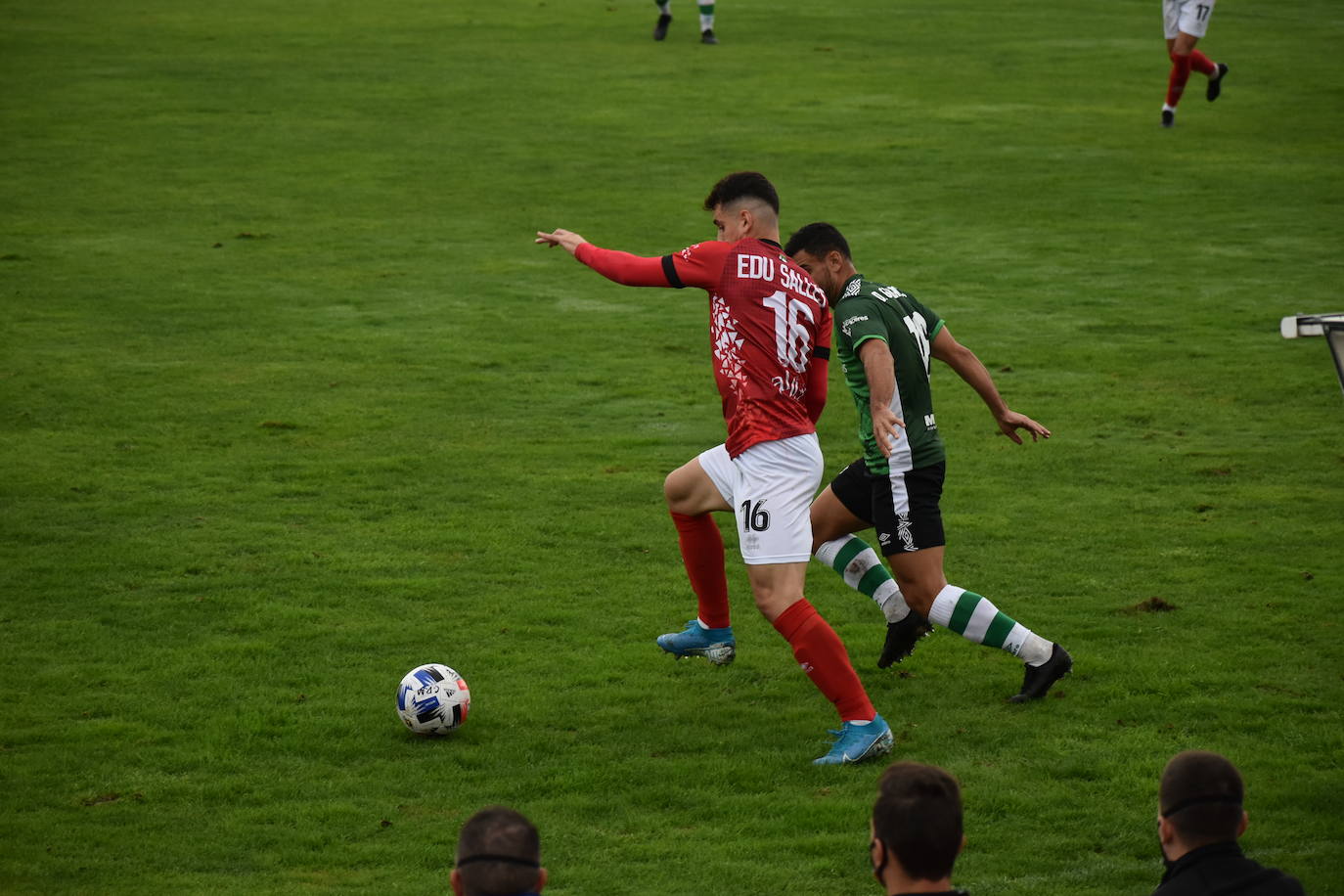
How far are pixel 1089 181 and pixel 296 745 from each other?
17579mm

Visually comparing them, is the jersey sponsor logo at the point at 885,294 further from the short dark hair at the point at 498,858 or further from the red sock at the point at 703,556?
the short dark hair at the point at 498,858

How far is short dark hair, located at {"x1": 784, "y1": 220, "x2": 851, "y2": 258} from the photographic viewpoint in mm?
7535

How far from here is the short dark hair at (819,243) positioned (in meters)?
7.54

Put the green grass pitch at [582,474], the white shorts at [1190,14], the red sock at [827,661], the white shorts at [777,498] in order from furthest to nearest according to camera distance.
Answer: the white shorts at [1190,14], the white shorts at [777,498], the red sock at [827,661], the green grass pitch at [582,474]

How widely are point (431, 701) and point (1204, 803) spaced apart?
4.05 meters

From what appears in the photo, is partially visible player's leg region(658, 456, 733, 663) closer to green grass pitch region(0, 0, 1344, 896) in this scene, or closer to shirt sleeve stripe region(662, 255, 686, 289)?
green grass pitch region(0, 0, 1344, 896)

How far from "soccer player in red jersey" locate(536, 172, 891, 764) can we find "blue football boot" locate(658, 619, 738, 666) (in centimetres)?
106

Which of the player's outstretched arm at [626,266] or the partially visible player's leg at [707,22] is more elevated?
the partially visible player's leg at [707,22]

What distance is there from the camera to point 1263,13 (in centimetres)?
3606

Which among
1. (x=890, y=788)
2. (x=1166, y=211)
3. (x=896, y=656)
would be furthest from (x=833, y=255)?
(x=1166, y=211)

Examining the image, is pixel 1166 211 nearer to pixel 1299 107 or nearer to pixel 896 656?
pixel 1299 107

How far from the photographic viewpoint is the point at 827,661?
686 cm

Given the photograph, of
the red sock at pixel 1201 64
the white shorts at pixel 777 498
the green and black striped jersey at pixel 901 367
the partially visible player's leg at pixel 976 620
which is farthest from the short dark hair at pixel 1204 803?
the red sock at pixel 1201 64

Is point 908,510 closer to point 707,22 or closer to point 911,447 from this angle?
point 911,447
